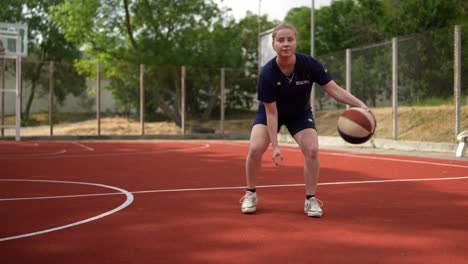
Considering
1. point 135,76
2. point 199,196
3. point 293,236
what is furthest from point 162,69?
point 293,236

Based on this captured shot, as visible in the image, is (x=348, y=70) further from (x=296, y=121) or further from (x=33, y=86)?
(x=33, y=86)

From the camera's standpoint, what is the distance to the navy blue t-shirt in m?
5.33

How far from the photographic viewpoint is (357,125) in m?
5.42

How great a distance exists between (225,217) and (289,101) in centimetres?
128

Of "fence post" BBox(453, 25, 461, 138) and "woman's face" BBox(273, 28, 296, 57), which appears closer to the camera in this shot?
"woman's face" BBox(273, 28, 296, 57)

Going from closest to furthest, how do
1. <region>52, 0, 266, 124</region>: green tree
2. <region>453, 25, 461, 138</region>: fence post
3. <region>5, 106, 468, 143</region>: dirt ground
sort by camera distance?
1. <region>453, 25, 461, 138</region>: fence post
2. <region>5, 106, 468, 143</region>: dirt ground
3. <region>52, 0, 266, 124</region>: green tree

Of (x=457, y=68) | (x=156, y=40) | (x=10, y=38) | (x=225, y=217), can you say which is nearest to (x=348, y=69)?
(x=457, y=68)

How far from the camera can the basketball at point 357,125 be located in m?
5.36

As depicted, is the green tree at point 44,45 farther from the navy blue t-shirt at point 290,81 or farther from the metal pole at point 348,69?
the navy blue t-shirt at point 290,81

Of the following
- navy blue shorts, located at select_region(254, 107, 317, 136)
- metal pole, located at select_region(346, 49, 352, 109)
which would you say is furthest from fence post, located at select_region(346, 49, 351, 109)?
navy blue shorts, located at select_region(254, 107, 317, 136)

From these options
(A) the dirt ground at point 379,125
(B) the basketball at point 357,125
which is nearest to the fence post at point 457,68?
(A) the dirt ground at point 379,125

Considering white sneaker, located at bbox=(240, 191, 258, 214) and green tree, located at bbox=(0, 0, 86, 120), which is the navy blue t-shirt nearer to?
Result: white sneaker, located at bbox=(240, 191, 258, 214)

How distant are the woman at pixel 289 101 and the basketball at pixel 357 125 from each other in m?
0.12

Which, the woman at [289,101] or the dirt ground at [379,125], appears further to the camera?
the dirt ground at [379,125]
